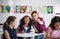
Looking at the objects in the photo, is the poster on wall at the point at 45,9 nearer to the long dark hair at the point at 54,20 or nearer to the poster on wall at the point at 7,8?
the long dark hair at the point at 54,20

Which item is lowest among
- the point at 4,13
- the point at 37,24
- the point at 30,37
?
the point at 30,37

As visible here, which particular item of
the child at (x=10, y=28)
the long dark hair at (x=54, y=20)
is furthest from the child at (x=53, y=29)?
the child at (x=10, y=28)

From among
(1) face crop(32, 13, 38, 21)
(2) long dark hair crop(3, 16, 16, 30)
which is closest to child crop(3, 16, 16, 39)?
(2) long dark hair crop(3, 16, 16, 30)

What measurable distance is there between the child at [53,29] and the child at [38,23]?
0.05m

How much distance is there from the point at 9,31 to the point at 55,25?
397mm

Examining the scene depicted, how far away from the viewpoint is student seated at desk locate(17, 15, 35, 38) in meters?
1.56

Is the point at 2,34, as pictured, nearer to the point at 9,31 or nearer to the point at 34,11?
the point at 9,31

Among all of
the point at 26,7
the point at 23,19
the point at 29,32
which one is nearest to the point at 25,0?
the point at 26,7

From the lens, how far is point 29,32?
156 cm

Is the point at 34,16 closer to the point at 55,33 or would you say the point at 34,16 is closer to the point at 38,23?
the point at 38,23

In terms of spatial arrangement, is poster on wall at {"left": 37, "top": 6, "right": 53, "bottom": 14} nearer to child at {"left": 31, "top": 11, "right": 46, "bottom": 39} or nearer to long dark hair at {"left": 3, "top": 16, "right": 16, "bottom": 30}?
child at {"left": 31, "top": 11, "right": 46, "bottom": 39}

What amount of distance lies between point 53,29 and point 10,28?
1.21 feet

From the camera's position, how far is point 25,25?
157 centimetres

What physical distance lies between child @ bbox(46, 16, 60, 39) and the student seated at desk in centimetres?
14
